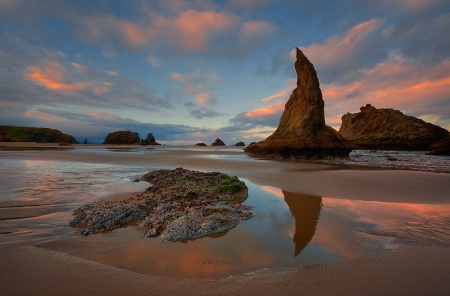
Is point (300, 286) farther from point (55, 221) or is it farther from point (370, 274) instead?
point (55, 221)

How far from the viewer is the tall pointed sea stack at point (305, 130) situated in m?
28.5

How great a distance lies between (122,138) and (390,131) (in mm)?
96836

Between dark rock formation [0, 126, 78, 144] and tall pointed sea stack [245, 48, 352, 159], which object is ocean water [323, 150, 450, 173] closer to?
tall pointed sea stack [245, 48, 352, 159]

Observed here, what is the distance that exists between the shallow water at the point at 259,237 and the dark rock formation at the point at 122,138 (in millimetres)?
99801

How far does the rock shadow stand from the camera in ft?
15.5

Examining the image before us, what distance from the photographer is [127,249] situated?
14.0 ft

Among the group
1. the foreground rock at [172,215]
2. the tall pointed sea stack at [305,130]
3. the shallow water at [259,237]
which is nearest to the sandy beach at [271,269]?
the shallow water at [259,237]

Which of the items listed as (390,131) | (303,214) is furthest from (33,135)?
(390,131)

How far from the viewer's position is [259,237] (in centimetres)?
483

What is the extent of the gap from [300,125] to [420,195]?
23.2m

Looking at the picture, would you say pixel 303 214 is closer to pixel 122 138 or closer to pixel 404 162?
pixel 404 162

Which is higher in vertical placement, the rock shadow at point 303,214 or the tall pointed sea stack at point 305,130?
the tall pointed sea stack at point 305,130

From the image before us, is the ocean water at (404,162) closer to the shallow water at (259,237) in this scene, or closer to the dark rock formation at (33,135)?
the shallow water at (259,237)

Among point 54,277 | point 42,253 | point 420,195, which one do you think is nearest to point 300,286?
point 54,277
